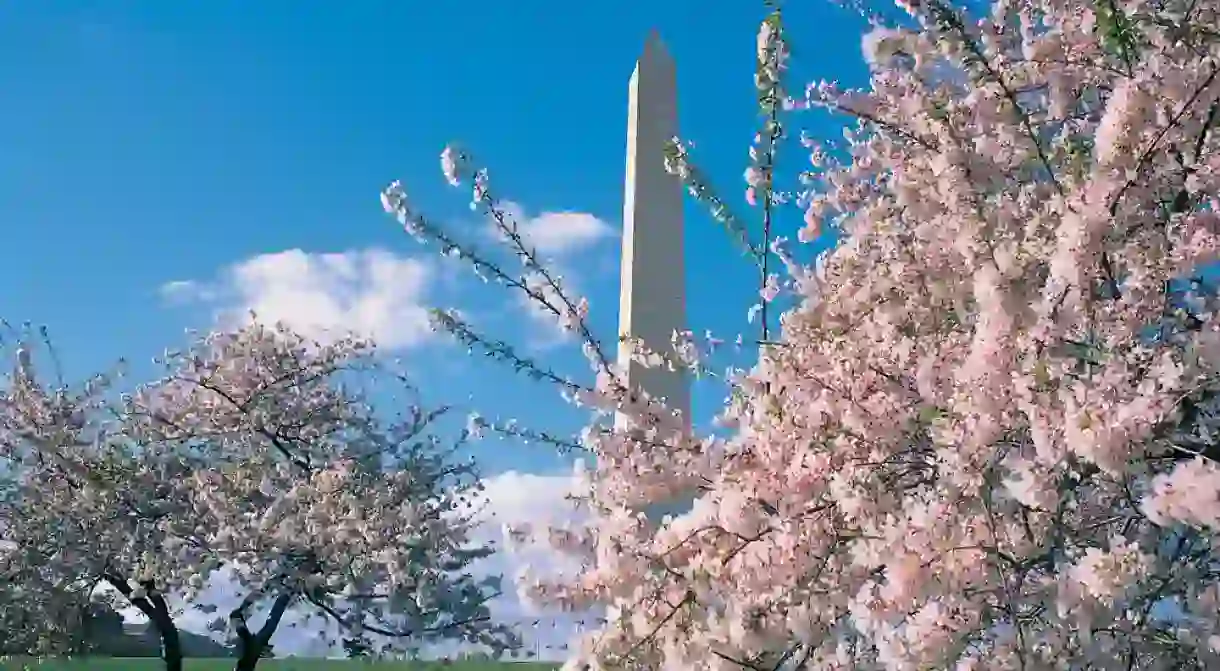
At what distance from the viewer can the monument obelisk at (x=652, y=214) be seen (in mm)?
5969

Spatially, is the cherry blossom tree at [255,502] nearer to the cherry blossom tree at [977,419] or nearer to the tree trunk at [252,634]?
the tree trunk at [252,634]

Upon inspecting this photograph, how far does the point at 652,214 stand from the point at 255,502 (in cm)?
400

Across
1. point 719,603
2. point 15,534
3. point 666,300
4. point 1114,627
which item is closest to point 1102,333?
point 1114,627

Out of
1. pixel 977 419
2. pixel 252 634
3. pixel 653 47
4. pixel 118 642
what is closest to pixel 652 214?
pixel 653 47

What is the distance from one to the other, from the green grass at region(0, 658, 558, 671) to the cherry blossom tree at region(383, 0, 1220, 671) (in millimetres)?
6052

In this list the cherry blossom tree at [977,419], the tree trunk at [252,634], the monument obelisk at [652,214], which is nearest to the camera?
the cherry blossom tree at [977,419]

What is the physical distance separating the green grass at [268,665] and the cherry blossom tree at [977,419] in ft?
19.9

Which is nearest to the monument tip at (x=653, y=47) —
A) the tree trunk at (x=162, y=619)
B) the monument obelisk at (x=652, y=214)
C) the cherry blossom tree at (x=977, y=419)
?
the monument obelisk at (x=652, y=214)

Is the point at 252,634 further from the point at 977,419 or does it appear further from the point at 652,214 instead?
the point at 977,419

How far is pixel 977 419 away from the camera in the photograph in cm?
240

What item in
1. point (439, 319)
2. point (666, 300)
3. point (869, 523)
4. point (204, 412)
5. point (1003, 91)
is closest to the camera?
point (869, 523)

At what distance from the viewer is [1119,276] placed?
2672mm

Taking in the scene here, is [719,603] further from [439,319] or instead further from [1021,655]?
[439,319]

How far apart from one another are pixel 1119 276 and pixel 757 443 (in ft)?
3.12
